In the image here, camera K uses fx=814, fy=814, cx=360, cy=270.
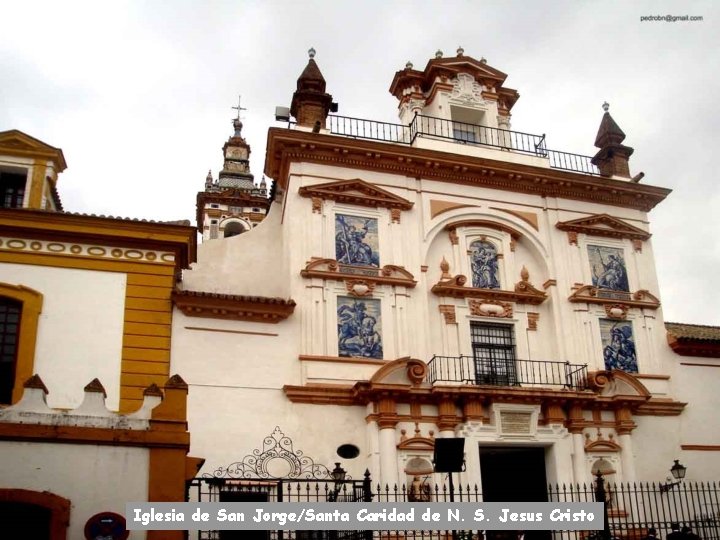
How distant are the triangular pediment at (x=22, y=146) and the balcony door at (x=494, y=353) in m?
12.2

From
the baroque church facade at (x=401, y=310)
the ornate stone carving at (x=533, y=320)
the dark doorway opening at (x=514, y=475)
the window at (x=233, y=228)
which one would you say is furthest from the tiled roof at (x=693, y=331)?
Result: the window at (x=233, y=228)

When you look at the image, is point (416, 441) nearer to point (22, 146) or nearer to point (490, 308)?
point (490, 308)

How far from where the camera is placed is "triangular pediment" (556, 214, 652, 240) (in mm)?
24609

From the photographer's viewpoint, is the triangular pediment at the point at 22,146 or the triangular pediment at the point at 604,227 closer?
the triangular pediment at the point at 22,146

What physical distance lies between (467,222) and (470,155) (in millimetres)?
2166

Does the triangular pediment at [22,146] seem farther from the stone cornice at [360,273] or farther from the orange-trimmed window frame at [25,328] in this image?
the stone cornice at [360,273]

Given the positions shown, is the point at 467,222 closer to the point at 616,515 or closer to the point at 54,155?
the point at 616,515

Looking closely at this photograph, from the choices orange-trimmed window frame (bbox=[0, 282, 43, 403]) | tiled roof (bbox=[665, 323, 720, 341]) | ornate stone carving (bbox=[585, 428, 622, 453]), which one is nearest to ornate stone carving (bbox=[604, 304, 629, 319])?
tiled roof (bbox=[665, 323, 720, 341])

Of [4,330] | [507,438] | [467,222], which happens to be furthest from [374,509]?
[467,222]

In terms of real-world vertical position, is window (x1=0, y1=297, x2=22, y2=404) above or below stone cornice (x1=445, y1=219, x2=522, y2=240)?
below

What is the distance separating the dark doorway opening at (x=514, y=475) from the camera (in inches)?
853

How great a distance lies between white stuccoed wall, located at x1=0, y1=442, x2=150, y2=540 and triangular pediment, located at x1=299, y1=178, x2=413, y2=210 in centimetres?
1171

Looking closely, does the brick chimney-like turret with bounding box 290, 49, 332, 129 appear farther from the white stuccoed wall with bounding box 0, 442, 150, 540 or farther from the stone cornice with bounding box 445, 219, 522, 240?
the white stuccoed wall with bounding box 0, 442, 150, 540

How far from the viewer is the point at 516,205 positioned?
80.7ft
